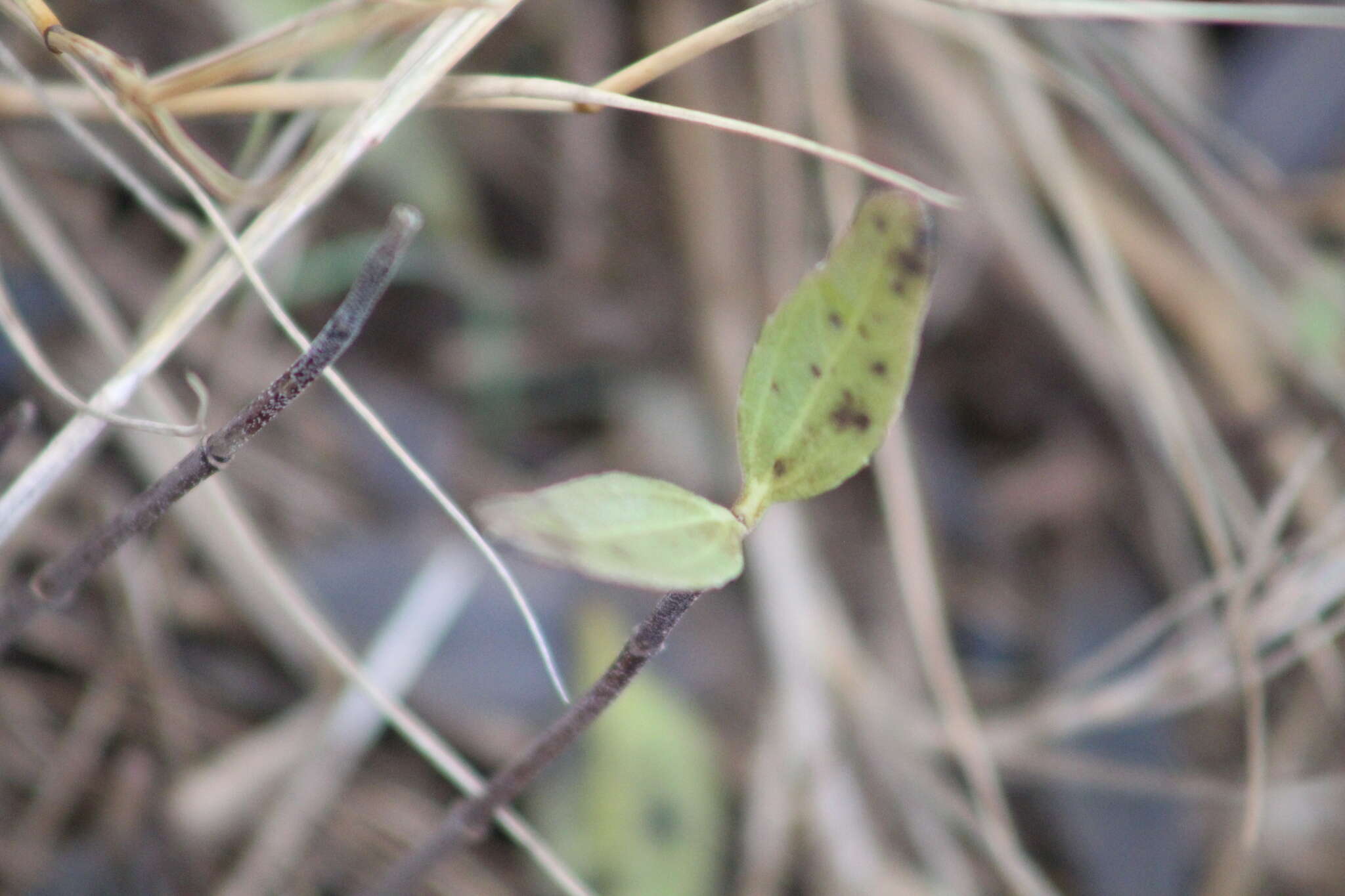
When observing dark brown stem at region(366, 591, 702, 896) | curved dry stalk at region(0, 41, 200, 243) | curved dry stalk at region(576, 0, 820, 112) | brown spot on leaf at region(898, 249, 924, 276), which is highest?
curved dry stalk at region(576, 0, 820, 112)

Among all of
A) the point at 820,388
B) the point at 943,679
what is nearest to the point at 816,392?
the point at 820,388

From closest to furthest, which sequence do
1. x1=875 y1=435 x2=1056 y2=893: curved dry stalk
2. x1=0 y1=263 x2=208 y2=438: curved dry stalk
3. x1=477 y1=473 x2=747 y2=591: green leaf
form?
1. x1=477 y1=473 x2=747 y2=591: green leaf
2. x1=0 y1=263 x2=208 y2=438: curved dry stalk
3. x1=875 y1=435 x2=1056 y2=893: curved dry stalk

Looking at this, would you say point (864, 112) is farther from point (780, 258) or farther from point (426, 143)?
point (426, 143)

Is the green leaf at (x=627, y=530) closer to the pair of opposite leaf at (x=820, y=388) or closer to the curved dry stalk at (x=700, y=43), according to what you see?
the pair of opposite leaf at (x=820, y=388)

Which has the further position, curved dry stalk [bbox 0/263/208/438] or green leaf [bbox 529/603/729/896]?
green leaf [bbox 529/603/729/896]

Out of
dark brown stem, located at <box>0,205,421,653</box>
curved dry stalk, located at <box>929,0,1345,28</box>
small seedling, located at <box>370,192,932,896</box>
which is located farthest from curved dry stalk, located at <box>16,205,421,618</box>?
curved dry stalk, located at <box>929,0,1345,28</box>

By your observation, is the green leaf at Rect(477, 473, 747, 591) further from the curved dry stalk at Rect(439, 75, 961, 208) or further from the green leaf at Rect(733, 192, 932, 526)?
the curved dry stalk at Rect(439, 75, 961, 208)

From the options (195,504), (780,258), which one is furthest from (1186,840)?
(195,504)
